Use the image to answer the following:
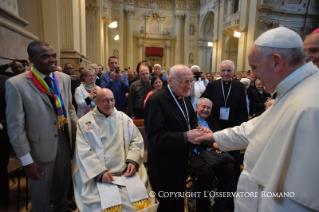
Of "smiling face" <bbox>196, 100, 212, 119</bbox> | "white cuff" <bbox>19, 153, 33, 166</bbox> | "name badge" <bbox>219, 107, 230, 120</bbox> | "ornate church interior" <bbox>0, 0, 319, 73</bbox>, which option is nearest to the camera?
"white cuff" <bbox>19, 153, 33, 166</bbox>

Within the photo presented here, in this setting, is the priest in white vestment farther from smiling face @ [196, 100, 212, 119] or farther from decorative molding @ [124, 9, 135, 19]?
decorative molding @ [124, 9, 135, 19]

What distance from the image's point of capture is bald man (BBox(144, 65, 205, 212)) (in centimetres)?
205

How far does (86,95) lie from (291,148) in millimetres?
3454

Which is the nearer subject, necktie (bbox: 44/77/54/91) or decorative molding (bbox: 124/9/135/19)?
necktie (bbox: 44/77/54/91)

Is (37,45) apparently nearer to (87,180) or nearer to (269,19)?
(87,180)

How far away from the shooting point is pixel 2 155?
7.00 feet

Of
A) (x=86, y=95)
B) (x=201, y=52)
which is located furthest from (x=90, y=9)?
(x=201, y=52)

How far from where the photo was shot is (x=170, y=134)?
2.00 m

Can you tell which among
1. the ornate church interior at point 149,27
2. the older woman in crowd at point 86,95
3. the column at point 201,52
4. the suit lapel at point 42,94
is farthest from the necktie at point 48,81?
the column at point 201,52

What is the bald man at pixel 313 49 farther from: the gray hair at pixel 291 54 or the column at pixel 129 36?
the column at pixel 129 36

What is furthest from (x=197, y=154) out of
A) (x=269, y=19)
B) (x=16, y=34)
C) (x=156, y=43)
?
(x=156, y=43)

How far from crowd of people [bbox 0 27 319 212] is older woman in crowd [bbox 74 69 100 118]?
0.89 metres

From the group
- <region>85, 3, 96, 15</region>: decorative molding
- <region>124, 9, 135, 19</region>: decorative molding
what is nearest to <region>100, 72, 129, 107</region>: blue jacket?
<region>85, 3, 96, 15</region>: decorative molding

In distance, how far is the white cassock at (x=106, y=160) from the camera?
2.07 meters
